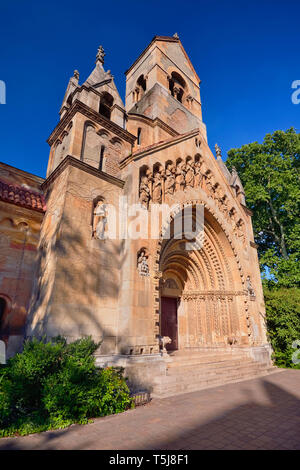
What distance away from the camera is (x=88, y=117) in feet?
35.3

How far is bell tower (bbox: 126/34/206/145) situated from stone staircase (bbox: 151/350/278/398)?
1156cm

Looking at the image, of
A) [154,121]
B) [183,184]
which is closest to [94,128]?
[183,184]

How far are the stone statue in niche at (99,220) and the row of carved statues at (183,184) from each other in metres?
1.56

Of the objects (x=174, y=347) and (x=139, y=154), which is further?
(x=174, y=347)

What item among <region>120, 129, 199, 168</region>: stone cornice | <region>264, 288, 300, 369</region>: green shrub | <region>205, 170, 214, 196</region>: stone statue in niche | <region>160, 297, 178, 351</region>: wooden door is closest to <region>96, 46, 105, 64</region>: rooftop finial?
<region>120, 129, 199, 168</region>: stone cornice

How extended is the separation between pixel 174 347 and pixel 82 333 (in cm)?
706

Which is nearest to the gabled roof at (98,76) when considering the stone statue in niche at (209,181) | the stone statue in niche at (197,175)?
the stone statue in niche at (197,175)

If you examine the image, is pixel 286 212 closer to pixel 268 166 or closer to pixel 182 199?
pixel 268 166

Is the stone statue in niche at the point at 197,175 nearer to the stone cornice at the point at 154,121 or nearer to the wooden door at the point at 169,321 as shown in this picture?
the stone cornice at the point at 154,121

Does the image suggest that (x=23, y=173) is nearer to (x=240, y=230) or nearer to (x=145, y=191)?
(x=145, y=191)

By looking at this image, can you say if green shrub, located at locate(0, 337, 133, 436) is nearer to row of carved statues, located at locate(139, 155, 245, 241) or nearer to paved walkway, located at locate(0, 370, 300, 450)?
paved walkway, located at locate(0, 370, 300, 450)

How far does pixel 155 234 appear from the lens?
32.7ft
